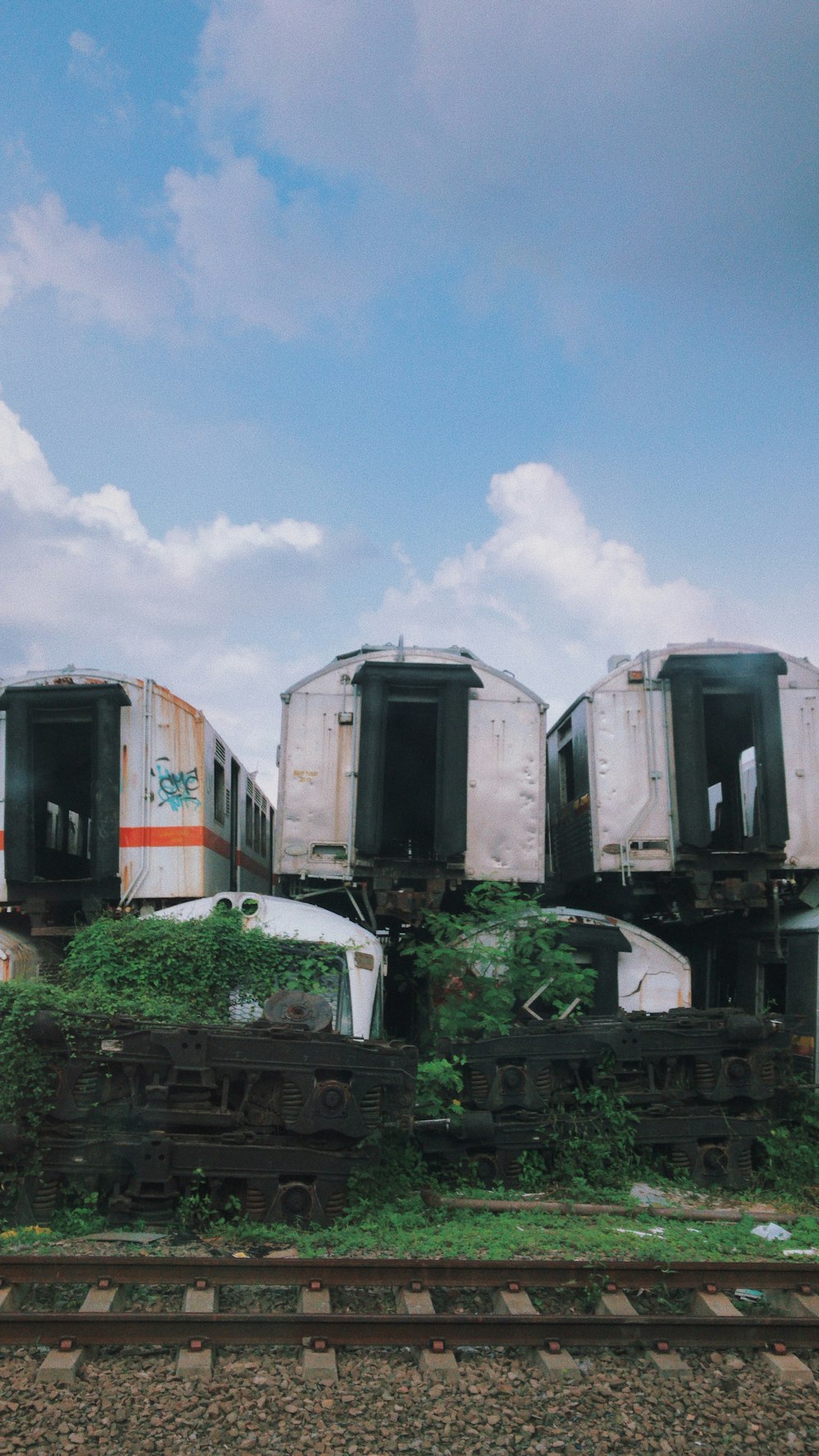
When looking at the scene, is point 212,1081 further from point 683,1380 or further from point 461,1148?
point 683,1380

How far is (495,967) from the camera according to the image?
10.4 meters

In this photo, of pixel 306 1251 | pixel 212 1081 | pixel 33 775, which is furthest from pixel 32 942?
pixel 306 1251

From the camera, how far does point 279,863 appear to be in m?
12.3

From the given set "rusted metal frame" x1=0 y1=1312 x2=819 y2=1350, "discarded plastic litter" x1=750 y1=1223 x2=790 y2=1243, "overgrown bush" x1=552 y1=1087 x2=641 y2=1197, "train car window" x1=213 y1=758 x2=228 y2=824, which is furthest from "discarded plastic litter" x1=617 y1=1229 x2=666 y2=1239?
"train car window" x1=213 y1=758 x2=228 y2=824

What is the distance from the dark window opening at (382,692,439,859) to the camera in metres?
13.4

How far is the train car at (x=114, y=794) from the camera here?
1166 cm

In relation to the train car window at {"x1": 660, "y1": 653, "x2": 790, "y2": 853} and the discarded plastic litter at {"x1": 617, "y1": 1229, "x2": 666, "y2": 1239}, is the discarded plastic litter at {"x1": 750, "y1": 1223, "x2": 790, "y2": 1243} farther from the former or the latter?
the train car window at {"x1": 660, "y1": 653, "x2": 790, "y2": 853}

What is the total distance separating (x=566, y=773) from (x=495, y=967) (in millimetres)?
5361

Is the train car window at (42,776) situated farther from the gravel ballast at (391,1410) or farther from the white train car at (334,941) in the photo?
the gravel ballast at (391,1410)

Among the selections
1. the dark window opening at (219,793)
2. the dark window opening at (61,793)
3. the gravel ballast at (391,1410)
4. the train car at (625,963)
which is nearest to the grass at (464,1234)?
the gravel ballast at (391,1410)

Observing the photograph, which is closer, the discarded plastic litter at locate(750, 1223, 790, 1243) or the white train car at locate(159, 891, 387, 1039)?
the discarded plastic litter at locate(750, 1223, 790, 1243)

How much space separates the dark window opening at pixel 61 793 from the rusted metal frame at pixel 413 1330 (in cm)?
736

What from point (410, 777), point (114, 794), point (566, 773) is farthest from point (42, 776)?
point (566, 773)

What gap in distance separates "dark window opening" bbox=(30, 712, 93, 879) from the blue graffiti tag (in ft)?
3.04
